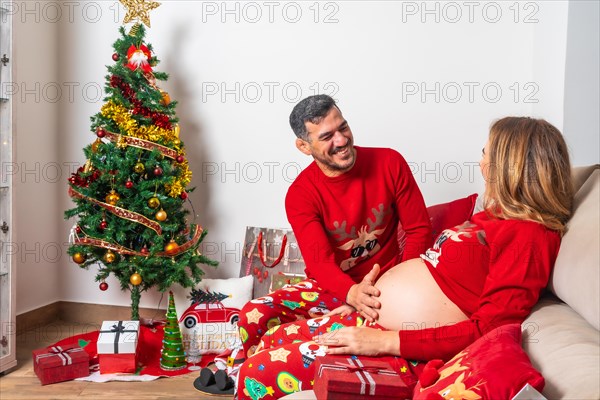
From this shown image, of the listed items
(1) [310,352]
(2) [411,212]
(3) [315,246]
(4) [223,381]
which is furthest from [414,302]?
(4) [223,381]

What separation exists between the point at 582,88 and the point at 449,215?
791 mm

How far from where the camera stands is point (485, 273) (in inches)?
67.7

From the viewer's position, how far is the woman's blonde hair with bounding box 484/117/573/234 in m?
1.71

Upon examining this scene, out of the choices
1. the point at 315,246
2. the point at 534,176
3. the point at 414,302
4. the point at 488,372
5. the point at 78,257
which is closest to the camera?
the point at 488,372

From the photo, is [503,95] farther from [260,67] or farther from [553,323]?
[553,323]

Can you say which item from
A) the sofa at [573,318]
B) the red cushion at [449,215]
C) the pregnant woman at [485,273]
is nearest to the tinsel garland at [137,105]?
the red cushion at [449,215]

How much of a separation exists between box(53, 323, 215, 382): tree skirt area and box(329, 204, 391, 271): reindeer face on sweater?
1132 millimetres

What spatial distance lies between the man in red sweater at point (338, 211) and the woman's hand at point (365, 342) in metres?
0.66

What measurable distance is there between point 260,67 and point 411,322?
86.9 inches

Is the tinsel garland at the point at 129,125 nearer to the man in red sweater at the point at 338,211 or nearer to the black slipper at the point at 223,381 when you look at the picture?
the man in red sweater at the point at 338,211

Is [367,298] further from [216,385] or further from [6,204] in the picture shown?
[6,204]

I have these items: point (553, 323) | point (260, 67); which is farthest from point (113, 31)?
point (553, 323)

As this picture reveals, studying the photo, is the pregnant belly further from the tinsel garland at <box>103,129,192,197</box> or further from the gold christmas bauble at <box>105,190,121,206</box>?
the gold christmas bauble at <box>105,190,121,206</box>

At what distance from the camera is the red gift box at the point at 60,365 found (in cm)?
297
